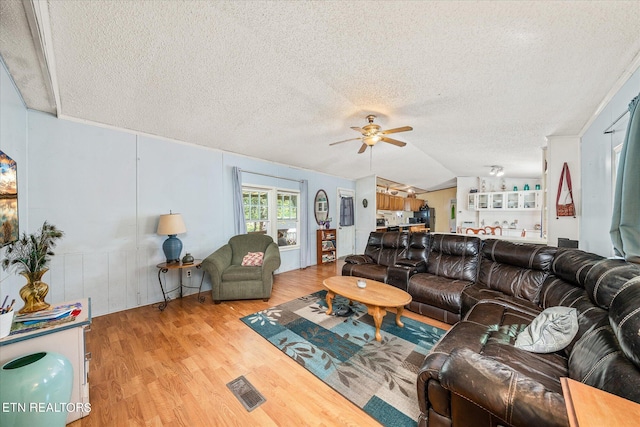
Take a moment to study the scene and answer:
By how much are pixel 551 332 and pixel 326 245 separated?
461cm

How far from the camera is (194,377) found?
177cm

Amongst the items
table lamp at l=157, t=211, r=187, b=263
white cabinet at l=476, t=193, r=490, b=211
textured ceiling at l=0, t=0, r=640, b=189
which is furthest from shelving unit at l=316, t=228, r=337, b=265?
white cabinet at l=476, t=193, r=490, b=211

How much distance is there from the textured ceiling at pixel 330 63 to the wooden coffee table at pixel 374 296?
2.13 meters

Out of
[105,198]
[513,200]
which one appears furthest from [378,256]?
[513,200]

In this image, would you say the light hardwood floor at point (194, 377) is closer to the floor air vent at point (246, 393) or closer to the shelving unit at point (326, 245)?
the floor air vent at point (246, 393)

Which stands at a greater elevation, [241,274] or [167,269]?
[167,269]

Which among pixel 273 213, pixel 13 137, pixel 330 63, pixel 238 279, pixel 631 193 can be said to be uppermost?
pixel 330 63

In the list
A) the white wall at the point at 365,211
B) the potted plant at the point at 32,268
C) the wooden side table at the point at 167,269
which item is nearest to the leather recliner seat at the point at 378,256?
the wooden side table at the point at 167,269

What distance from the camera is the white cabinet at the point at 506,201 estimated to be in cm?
571

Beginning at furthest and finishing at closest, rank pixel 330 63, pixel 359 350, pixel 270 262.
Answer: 1. pixel 270 262
2. pixel 359 350
3. pixel 330 63

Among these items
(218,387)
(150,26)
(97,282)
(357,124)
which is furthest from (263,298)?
(150,26)

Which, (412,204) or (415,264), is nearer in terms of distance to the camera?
(415,264)

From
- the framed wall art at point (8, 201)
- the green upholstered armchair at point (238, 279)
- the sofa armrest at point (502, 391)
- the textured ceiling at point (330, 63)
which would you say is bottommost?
the green upholstered armchair at point (238, 279)

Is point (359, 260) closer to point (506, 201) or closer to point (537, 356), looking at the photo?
point (537, 356)
